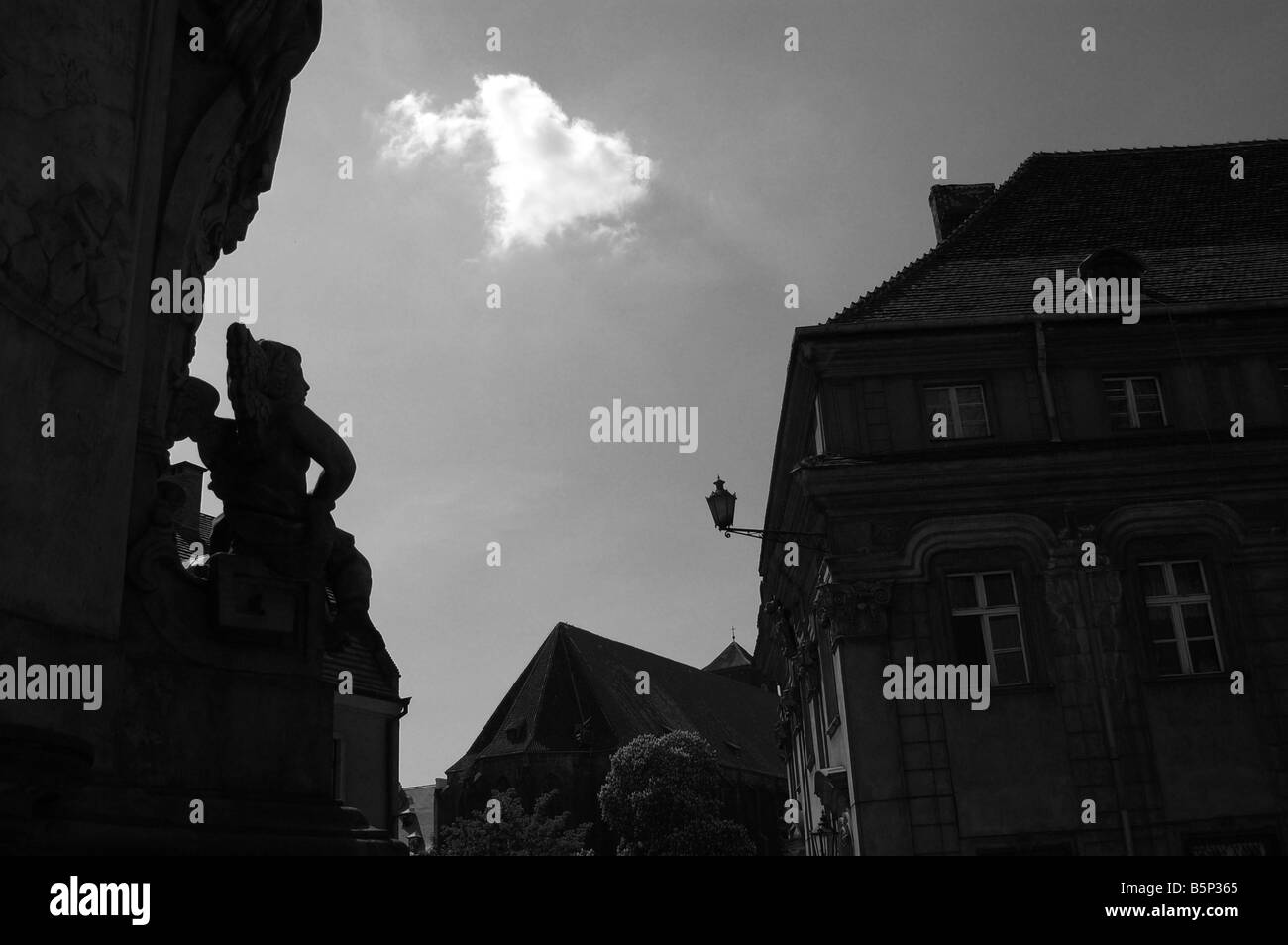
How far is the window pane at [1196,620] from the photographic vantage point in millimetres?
17578

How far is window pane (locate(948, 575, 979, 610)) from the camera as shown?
58.2 ft

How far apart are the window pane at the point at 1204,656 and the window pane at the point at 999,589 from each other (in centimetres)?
276

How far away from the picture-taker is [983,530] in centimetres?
1780

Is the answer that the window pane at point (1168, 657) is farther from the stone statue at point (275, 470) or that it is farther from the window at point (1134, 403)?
the stone statue at point (275, 470)

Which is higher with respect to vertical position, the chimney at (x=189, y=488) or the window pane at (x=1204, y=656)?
the chimney at (x=189, y=488)

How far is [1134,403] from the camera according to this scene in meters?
19.0

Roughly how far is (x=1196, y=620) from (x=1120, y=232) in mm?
8826

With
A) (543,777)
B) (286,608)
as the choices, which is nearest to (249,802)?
(286,608)

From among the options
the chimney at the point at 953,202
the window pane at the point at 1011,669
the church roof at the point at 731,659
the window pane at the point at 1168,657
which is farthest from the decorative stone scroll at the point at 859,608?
the church roof at the point at 731,659

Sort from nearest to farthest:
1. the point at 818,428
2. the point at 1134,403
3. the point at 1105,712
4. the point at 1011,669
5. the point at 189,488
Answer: the point at 189,488 < the point at 1105,712 < the point at 1011,669 < the point at 1134,403 < the point at 818,428

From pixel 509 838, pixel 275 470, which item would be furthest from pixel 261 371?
pixel 509 838

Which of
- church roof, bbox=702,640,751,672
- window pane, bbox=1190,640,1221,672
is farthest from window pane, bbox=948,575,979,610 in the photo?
church roof, bbox=702,640,751,672

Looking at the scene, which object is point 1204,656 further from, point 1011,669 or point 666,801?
point 666,801
